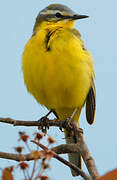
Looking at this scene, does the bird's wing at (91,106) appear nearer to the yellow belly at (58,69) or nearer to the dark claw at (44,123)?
the yellow belly at (58,69)

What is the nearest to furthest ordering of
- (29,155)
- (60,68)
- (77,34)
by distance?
(29,155), (60,68), (77,34)

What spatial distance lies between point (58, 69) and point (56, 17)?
56.5 inches

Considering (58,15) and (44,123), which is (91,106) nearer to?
(44,123)

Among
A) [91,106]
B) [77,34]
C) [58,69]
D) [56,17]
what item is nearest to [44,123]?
[58,69]

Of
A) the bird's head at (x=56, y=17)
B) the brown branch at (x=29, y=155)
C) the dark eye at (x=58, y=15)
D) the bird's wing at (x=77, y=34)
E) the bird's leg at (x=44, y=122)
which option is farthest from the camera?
the dark eye at (x=58, y=15)

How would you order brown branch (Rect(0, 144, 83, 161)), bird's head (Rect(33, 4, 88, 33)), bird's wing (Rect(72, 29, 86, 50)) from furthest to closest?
bird's head (Rect(33, 4, 88, 33)) → bird's wing (Rect(72, 29, 86, 50)) → brown branch (Rect(0, 144, 83, 161))

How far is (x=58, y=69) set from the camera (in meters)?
4.67

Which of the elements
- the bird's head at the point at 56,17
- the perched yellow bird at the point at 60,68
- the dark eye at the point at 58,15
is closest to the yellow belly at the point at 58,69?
the perched yellow bird at the point at 60,68

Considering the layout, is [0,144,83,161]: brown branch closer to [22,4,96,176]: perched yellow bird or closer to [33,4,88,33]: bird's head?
[22,4,96,176]: perched yellow bird

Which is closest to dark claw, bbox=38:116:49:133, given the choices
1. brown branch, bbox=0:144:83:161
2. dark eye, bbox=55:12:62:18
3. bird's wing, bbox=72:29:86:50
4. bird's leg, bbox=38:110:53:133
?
bird's leg, bbox=38:110:53:133

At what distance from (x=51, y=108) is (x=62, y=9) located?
5.80ft

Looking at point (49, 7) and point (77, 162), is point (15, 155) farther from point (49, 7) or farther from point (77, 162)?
point (49, 7)

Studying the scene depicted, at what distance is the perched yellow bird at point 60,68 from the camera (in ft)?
15.3

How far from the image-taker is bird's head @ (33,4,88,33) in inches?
219
